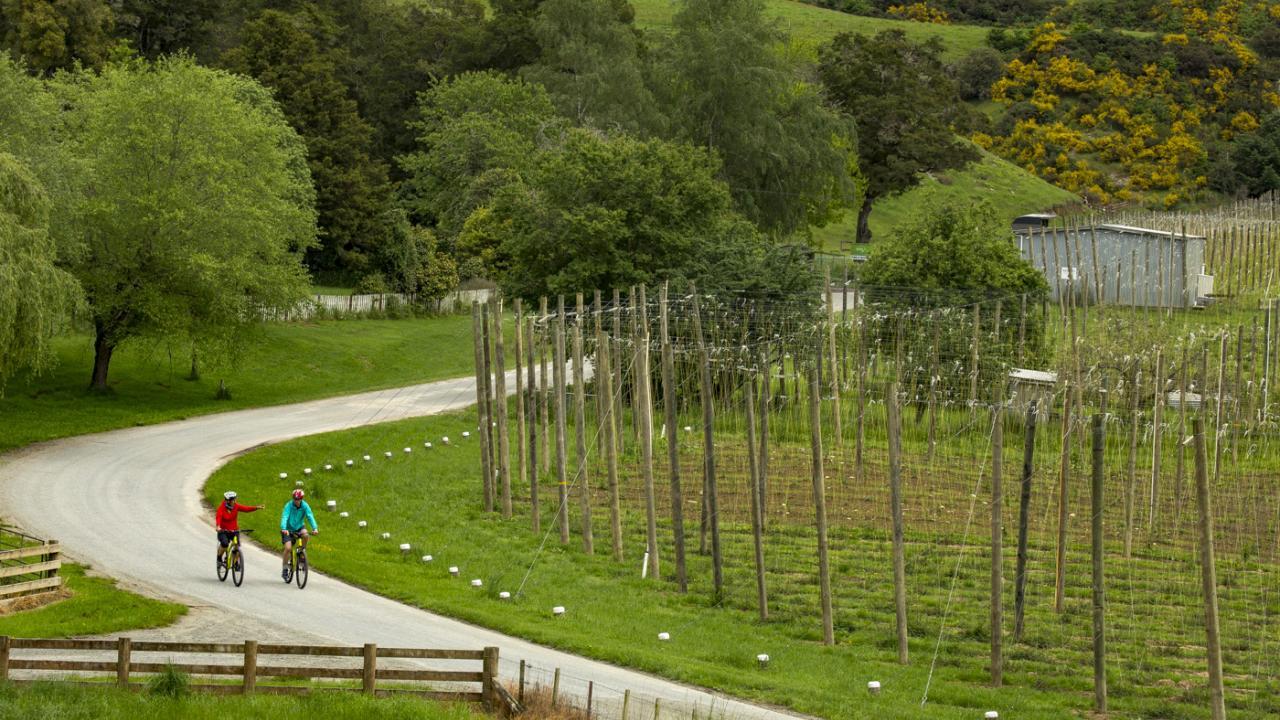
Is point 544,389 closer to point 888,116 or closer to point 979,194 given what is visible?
point 888,116

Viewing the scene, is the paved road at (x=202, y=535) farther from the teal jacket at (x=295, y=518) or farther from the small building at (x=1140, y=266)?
the small building at (x=1140, y=266)

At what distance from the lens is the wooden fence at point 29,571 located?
76.9 ft

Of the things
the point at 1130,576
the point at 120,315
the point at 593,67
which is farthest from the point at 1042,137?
the point at 1130,576

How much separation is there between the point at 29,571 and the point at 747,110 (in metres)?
46.3

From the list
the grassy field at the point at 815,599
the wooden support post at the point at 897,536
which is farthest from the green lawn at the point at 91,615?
the wooden support post at the point at 897,536

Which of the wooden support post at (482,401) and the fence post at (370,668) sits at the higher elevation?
the wooden support post at (482,401)

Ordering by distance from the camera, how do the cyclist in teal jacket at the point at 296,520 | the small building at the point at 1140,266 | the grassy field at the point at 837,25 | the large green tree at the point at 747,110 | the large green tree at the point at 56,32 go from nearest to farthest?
the cyclist in teal jacket at the point at 296,520, the small building at the point at 1140,266, the large green tree at the point at 747,110, the large green tree at the point at 56,32, the grassy field at the point at 837,25

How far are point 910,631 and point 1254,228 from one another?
40.4m

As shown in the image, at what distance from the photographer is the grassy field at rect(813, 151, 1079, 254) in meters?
97.3

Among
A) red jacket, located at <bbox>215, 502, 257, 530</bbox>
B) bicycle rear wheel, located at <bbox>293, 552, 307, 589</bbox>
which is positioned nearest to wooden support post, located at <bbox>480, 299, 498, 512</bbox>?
bicycle rear wheel, located at <bbox>293, 552, 307, 589</bbox>

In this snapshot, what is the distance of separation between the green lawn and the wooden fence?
1.35 ft

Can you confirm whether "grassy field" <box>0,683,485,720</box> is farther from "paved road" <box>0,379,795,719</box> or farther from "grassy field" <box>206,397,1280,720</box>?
"grassy field" <box>206,397,1280,720</box>

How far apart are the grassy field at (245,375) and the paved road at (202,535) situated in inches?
64.5

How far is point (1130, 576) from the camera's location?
1000 inches
